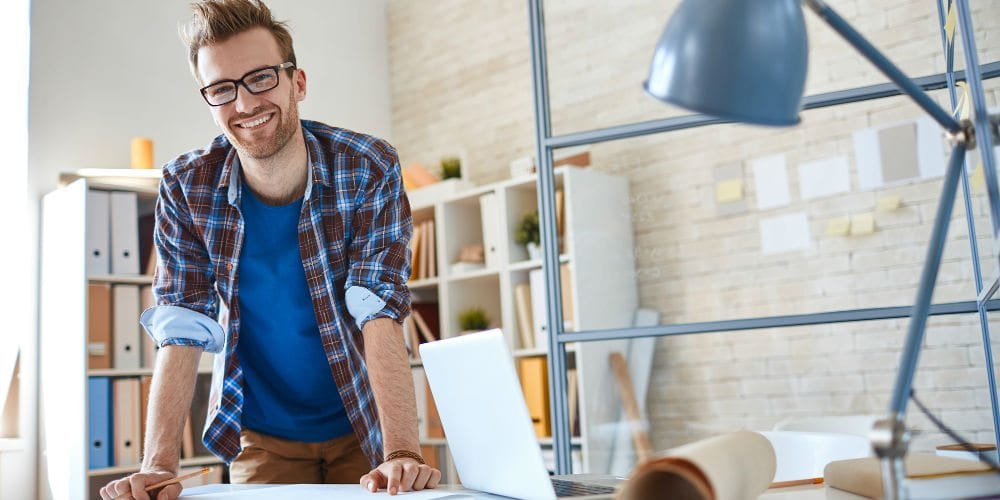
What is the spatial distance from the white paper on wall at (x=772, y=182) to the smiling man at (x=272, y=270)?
106 cm

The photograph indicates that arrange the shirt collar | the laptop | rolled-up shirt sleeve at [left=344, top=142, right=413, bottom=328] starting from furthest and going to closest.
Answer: the shirt collar < rolled-up shirt sleeve at [left=344, top=142, right=413, bottom=328] < the laptop

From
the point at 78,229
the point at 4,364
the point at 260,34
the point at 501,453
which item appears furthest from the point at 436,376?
the point at 4,364

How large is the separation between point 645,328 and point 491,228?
2.04m

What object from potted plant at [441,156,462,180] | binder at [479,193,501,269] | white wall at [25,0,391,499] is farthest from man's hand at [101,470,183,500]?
potted plant at [441,156,462,180]

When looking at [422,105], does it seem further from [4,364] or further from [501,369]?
[501,369]

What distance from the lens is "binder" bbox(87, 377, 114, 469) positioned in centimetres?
341

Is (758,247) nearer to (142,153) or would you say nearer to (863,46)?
(863,46)

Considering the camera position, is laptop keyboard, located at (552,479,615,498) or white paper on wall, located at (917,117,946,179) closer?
laptop keyboard, located at (552,479,615,498)

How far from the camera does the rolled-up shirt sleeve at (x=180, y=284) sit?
169cm

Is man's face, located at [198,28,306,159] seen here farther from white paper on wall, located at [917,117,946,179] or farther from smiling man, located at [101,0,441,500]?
white paper on wall, located at [917,117,946,179]

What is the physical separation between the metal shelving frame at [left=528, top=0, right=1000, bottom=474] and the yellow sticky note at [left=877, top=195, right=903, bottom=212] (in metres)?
0.18

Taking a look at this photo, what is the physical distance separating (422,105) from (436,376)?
397 cm

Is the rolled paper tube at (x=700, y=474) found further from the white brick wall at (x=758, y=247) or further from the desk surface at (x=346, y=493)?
the white brick wall at (x=758, y=247)

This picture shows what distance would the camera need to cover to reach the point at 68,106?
153 inches
